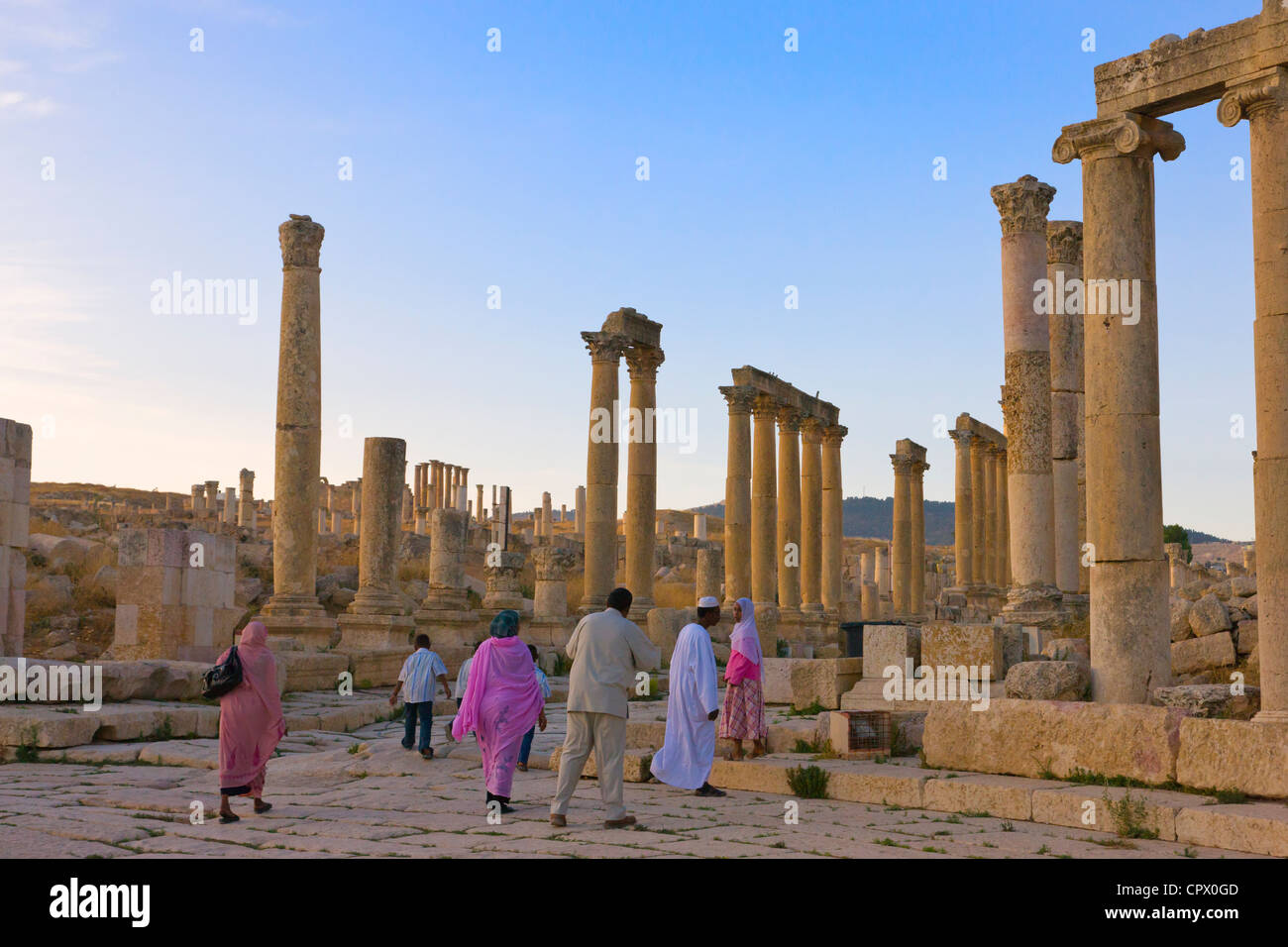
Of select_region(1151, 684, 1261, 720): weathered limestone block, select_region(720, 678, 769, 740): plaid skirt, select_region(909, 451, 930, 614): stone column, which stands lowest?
select_region(720, 678, 769, 740): plaid skirt

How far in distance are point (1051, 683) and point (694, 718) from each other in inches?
130

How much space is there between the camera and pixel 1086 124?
38.4 feet

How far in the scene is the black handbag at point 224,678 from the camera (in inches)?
387

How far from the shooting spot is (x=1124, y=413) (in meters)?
11.4

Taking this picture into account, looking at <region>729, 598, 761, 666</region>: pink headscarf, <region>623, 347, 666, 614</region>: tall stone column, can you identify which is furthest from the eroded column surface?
<region>729, 598, 761, 666</region>: pink headscarf

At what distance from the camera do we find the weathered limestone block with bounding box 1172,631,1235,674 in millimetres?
14883

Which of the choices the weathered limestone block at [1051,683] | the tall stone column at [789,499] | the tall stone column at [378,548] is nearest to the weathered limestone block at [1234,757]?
the weathered limestone block at [1051,683]

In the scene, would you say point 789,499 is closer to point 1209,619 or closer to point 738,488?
point 738,488

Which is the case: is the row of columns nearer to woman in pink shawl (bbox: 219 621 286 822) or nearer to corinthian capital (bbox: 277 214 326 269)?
corinthian capital (bbox: 277 214 326 269)

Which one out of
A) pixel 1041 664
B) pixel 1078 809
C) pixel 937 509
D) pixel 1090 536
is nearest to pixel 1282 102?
pixel 1090 536

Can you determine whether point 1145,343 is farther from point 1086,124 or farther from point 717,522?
point 717,522

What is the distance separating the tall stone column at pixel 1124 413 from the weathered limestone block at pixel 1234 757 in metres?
1.67

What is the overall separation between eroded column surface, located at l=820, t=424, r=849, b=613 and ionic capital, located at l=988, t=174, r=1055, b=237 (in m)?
17.3
